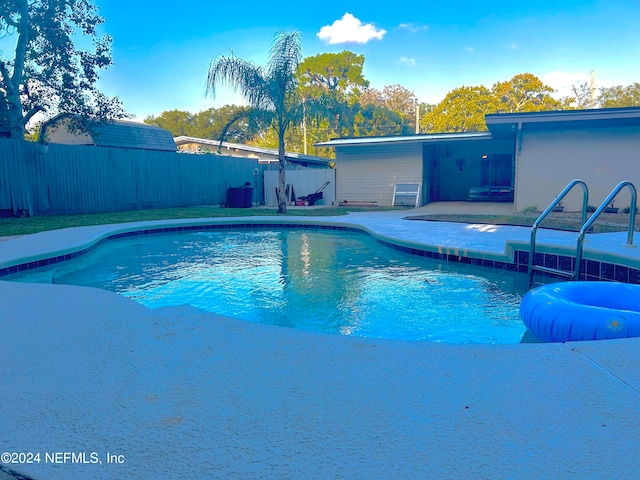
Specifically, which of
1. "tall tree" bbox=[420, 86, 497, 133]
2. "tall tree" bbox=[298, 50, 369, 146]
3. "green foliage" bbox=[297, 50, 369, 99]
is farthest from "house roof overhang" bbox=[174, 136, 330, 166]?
"tall tree" bbox=[420, 86, 497, 133]

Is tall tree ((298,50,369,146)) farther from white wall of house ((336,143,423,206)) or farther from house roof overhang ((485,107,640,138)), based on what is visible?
house roof overhang ((485,107,640,138))

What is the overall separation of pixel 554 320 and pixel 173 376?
2457mm

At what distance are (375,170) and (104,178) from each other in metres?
9.60

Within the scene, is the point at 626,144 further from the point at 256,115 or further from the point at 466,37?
the point at 466,37

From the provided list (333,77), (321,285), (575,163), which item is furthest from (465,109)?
(321,285)

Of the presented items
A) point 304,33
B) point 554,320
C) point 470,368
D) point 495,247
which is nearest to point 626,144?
point 495,247

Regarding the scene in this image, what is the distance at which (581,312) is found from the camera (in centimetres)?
286

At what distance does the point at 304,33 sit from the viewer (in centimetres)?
1299

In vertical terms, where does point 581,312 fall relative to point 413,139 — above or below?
below

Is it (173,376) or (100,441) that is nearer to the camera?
(100,441)

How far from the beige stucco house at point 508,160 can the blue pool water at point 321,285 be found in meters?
6.67

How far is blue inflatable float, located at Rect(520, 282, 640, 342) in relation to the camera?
275 centimetres

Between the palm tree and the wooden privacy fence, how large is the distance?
3.88m

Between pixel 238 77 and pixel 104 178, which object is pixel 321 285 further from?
pixel 104 178
